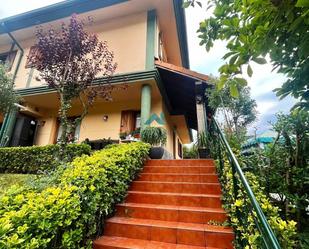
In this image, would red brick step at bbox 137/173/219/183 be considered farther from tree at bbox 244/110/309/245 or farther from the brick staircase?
tree at bbox 244/110/309/245

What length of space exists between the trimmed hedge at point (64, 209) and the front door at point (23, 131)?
7.49m

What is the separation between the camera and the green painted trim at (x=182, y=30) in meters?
7.78

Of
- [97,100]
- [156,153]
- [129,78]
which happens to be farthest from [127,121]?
[156,153]

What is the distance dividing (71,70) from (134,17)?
14.4 ft

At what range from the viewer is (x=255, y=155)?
12.1 feet

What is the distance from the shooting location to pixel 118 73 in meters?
7.55

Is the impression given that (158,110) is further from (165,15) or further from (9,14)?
(9,14)

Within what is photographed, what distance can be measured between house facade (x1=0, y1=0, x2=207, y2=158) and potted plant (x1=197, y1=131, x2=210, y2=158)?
189cm

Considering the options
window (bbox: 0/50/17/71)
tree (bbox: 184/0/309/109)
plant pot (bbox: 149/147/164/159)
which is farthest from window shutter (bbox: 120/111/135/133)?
tree (bbox: 184/0/309/109)

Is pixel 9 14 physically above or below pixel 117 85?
above

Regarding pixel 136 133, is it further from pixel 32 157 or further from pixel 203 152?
pixel 32 157

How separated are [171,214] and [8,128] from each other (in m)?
8.71

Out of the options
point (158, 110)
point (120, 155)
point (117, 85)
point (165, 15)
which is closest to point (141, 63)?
point (117, 85)

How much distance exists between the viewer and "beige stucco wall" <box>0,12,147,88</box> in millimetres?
7659
